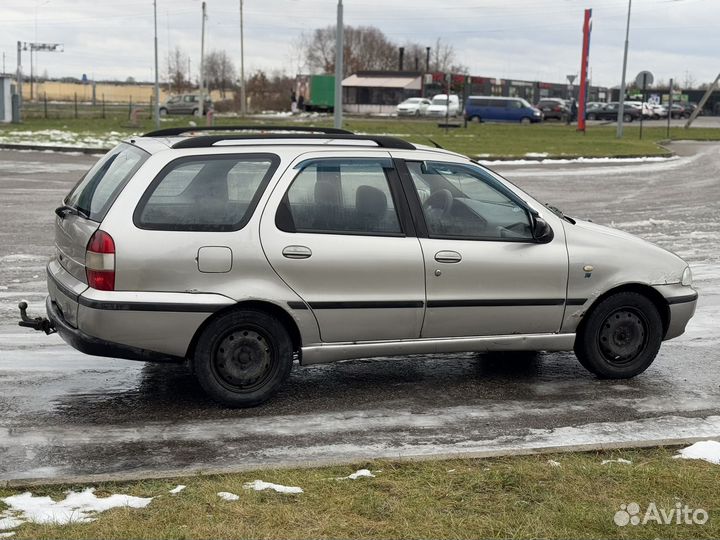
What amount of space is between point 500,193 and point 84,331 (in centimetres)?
290

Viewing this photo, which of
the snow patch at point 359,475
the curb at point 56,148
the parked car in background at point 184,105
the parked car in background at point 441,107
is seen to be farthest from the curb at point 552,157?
the parked car in background at point 441,107

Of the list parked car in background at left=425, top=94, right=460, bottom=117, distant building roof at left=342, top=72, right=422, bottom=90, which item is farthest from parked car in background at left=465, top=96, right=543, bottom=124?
distant building roof at left=342, top=72, right=422, bottom=90

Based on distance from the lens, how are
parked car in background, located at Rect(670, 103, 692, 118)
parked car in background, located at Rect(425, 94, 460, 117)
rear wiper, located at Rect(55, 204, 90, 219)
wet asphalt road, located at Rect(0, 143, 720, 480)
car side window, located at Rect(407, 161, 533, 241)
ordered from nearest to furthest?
1. wet asphalt road, located at Rect(0, 143, 720, 480)
2. rear wiper, located at Rect(55, 204, 90, 219)
3. car side window, located at Rect(407, 161, 533, 241)
4. parked car in background, located at Rect(425, 94, 460, 117)
5. parked car in background, located at Rect(670, 103, 692, 118)

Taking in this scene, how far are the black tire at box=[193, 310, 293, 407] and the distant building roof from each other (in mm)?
80078

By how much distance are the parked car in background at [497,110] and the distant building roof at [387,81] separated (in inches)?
861

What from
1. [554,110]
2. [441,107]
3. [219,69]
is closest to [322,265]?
[441,107]

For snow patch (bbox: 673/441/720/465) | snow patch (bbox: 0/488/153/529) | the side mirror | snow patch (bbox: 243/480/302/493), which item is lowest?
snow patch (bbox: 0/488/153/529)

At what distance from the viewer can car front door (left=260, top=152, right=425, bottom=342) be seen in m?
6.19

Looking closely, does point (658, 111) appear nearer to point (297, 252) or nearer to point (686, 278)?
point (686, 278)

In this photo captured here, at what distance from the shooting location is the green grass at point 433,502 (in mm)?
4191

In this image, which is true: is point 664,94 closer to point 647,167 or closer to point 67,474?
point 647,167

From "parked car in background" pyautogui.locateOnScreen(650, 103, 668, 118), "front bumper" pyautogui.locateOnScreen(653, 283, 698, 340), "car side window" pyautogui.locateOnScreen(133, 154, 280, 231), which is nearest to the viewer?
"car side window" pyautogui.locateOnScreen(133, 154, 280, 231)

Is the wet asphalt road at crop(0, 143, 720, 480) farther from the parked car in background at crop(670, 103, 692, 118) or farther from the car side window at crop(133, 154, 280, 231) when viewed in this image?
the parked car in background at crop(670, 103, 692, 118)

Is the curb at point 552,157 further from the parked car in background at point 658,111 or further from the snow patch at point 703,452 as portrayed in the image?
the parked car in background at point 658,111
